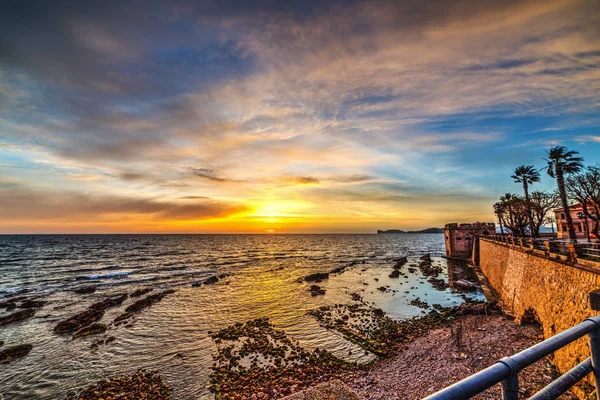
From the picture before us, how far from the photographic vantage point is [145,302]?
27625mm

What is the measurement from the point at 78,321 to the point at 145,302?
244 inches

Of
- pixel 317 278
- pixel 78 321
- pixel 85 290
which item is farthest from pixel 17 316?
pixel 317 278

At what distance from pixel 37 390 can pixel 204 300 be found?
16.5 m

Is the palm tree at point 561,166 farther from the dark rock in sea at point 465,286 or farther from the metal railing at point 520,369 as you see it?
the metal railing at point 520,369

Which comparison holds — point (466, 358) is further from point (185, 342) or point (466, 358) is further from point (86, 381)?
point (86, 381)

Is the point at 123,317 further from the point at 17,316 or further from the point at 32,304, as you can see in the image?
the point at 32,304

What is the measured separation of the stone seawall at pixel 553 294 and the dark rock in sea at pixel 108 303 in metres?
32.4

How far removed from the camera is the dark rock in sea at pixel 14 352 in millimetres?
16031

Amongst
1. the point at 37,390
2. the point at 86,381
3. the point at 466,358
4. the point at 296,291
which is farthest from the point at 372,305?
the point at 37,390

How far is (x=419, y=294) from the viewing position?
30406 millimetres

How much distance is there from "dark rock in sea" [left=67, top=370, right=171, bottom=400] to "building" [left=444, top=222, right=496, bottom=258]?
201 ft

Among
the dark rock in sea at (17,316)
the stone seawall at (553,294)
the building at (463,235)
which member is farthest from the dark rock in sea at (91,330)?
the building at (463,235)

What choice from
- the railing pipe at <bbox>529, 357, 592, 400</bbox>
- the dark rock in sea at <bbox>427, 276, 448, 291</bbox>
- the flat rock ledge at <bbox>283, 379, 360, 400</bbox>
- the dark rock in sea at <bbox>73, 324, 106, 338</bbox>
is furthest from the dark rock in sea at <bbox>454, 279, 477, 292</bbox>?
the dark rock in sea at <bbox>73, 324, 106, 338</bbox>

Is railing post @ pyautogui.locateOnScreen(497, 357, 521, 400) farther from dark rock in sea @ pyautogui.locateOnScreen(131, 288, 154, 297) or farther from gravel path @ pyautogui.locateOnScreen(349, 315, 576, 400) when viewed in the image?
dark rock in sea @ pyautogui.locateOnScreen(131, 288, 154, 297)
